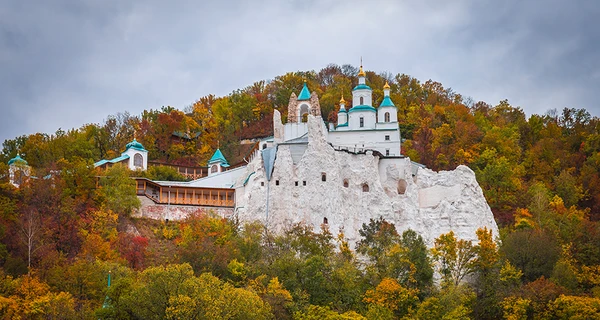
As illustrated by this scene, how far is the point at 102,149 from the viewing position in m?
68.8

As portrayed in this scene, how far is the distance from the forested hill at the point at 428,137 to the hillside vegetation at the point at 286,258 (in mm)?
231

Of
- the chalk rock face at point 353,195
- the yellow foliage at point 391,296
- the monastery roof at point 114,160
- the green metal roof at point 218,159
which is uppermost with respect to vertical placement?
the green metal roof at point 218,159

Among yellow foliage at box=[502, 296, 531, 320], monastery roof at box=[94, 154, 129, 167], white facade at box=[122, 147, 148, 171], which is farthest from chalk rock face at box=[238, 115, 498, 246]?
monastery roof at box=[94, 154, 129, 167]

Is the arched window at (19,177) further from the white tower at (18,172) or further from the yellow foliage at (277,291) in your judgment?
the yellow foliage at (277,291)

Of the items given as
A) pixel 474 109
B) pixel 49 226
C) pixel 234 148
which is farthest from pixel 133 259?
pixel 474 109

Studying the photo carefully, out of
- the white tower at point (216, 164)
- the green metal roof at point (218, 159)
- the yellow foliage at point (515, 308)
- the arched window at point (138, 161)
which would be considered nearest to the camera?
the yellow foliage at point (515, 308)

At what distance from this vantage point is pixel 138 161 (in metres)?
62.2

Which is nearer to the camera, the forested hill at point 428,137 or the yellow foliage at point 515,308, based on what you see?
the yellow foliage at point 515,308

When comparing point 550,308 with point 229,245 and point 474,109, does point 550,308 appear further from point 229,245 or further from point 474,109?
point 474,109

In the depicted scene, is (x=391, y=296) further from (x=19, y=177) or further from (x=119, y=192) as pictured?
(x=19, y=177)

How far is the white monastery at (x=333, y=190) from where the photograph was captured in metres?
52.8

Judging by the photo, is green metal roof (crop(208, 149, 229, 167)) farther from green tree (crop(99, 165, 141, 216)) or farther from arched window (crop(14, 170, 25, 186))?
arched window (crop(14, 170, 25, 186))

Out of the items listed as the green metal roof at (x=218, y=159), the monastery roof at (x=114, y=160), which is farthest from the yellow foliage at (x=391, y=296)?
the monastery roof at (x=114, y=160)

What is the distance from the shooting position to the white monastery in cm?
5278
